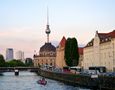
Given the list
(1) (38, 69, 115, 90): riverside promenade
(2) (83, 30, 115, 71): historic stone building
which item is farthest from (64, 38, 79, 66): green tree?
(1) (38, 69, 115, 90): riverside promenade

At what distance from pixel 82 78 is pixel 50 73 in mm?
64488

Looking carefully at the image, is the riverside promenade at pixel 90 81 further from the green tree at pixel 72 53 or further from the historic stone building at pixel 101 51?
the historic stone building at pixel 101 51

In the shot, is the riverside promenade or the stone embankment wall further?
the stone embankment wall

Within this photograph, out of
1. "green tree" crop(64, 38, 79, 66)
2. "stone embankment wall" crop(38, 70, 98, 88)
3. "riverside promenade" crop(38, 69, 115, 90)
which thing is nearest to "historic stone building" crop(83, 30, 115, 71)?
"green tree" crop(64, 38, 79, 66)

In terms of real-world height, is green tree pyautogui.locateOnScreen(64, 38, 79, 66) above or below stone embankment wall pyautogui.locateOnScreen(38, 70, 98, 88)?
above

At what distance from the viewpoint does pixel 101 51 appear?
14425cm

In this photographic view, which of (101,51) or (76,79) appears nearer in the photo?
(76,79)

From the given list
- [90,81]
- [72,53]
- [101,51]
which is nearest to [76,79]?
[90,81]

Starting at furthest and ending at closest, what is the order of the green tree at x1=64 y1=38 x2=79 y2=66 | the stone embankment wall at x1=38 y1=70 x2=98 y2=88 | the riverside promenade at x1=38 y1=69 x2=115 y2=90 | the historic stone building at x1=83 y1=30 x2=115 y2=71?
the green tree at x1=64 y1=38 x2=79 y2=66, the historic stone building at x1=83 y1=30 x2=115 y2=71, the stone embankment wall at x1=38 y1=70 x2=98 y2=88, the riverside promenade at x1=38 y1=69 x2=115 y2=90

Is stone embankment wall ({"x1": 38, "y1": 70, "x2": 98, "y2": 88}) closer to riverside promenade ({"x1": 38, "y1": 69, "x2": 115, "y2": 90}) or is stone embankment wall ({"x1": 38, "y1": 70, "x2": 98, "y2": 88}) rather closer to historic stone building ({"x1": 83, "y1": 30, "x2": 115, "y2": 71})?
riverside promenade ({"x1": 38, "y1": 69, "x2": 115, "y2": 90})

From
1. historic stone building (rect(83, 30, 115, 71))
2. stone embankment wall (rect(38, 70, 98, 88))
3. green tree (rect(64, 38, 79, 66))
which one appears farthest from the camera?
green tree (rect(64, 38, 79, 66))

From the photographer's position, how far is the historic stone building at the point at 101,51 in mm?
130375

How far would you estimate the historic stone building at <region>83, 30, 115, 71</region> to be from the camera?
130375mm

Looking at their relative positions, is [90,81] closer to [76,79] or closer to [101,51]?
[76,79]
